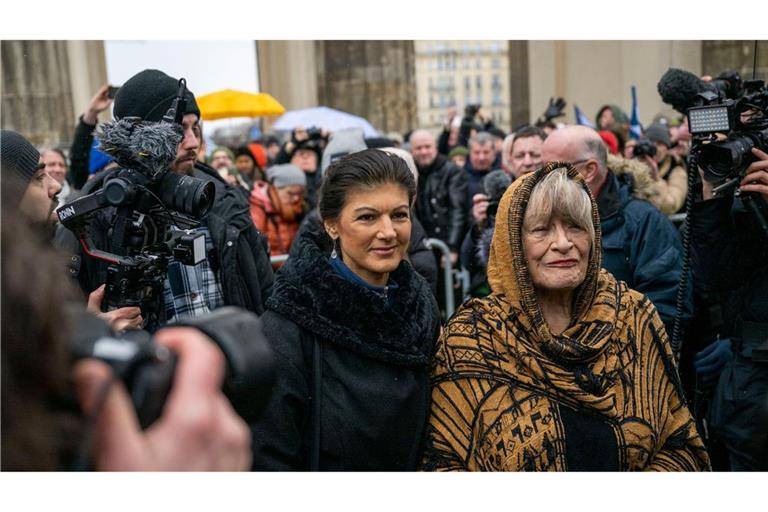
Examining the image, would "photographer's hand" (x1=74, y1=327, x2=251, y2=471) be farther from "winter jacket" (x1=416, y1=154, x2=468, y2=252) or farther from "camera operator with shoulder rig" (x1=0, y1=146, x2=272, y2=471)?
"winter jacket" (x1=416, y1=154, x2=468, y2=252)

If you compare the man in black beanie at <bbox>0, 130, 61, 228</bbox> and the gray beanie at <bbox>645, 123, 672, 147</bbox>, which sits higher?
the man in black beanie at <bbox>0, 130, 61, 228</bbox>

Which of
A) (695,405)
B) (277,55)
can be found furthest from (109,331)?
(277,55)

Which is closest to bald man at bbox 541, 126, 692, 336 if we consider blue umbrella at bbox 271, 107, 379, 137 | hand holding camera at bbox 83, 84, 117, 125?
hand holding camera at bbox 83, 84, 117, 125

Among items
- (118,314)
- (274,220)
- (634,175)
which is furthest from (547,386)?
(274,220)

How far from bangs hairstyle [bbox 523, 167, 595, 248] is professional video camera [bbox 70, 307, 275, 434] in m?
1.71

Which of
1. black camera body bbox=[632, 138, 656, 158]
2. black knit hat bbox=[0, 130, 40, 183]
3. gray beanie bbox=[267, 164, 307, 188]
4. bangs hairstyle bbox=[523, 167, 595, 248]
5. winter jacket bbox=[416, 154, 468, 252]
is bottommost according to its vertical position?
winter jacket bbox=[416, 154, 468, 252]

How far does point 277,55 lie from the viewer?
73.0 ft

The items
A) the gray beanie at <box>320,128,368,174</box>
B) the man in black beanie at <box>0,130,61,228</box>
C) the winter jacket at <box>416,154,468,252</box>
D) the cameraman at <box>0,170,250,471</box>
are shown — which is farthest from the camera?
the winter jacket at <box>416,154,468,252</box>

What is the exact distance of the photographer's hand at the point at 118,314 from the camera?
103 inches

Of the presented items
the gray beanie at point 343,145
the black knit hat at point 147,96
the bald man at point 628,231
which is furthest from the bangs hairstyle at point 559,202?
the gray beanie at point 343,145

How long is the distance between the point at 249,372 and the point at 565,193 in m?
1.83

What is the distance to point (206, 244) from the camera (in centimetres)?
331

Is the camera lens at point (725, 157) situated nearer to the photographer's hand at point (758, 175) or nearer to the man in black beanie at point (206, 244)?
the photographer's hand at point (758, 175)

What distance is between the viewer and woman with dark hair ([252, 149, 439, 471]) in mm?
2549
